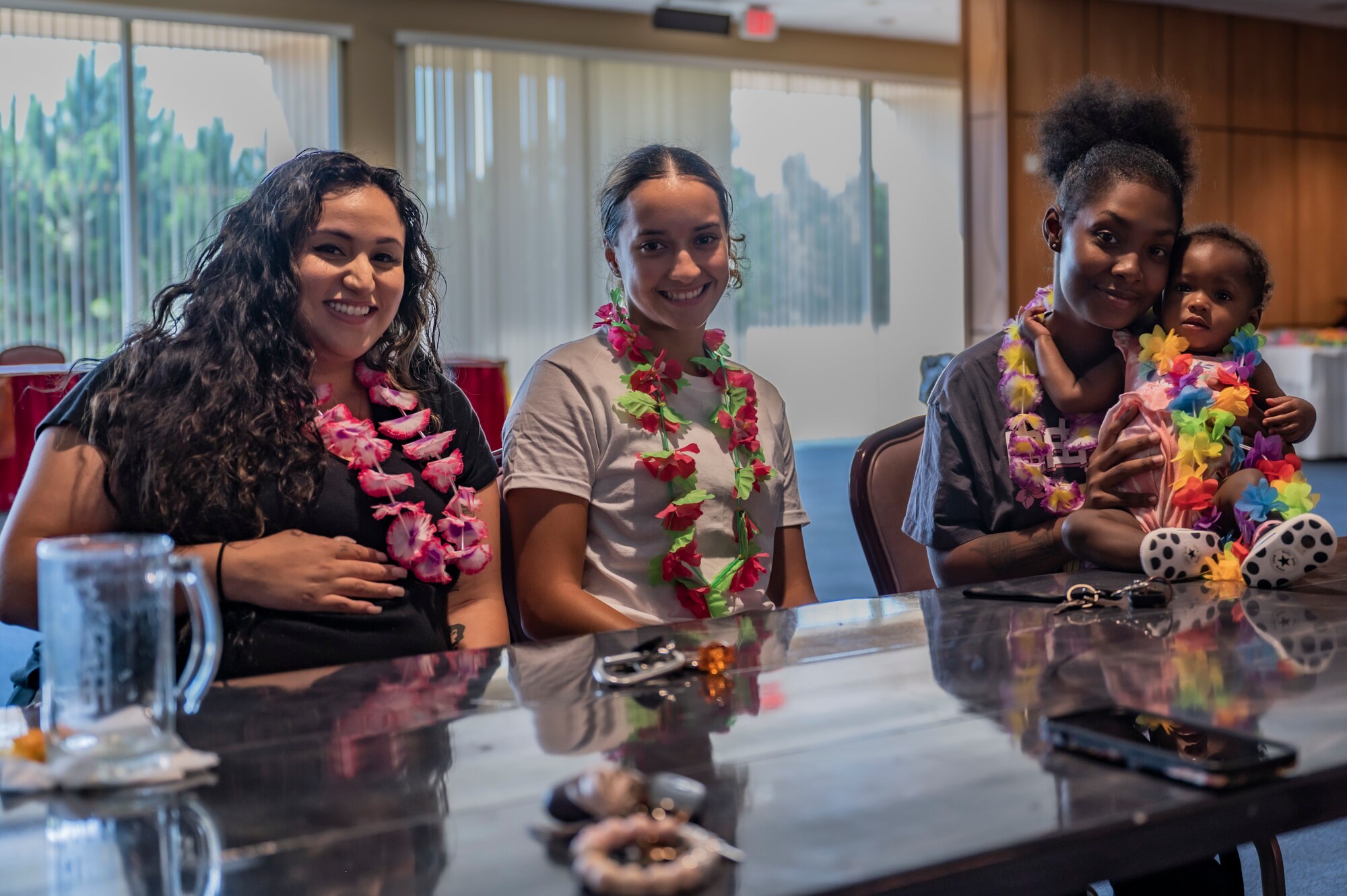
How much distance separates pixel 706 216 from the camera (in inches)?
80.5

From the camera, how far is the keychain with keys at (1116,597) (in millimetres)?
1549

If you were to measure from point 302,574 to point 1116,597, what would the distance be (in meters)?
0.99

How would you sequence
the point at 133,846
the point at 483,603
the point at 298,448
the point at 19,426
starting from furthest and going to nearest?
the point at 19,426 < the point at 483,603 < the point at 298,448 < the point at 133,846

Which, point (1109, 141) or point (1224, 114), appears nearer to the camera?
point (1109, 141)

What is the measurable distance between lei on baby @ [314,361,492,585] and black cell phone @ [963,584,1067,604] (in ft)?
2.14

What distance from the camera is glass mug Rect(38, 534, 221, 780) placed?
0.92 metres

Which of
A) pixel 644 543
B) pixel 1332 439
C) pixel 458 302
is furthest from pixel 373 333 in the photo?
pixel 1332 439

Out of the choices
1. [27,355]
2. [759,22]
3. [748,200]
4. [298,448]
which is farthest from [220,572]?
[748,200]

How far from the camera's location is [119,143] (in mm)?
8844

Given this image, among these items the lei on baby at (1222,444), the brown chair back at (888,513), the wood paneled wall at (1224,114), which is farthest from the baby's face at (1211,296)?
the wood paneled wall at (1224,114)

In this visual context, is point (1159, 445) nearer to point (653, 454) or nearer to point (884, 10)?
point (653, 454)

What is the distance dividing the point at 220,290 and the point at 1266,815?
1.44m

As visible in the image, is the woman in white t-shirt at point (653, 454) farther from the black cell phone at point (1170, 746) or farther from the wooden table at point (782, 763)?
the black cell phone at point (1170, 746)

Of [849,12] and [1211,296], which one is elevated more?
[849,12]
